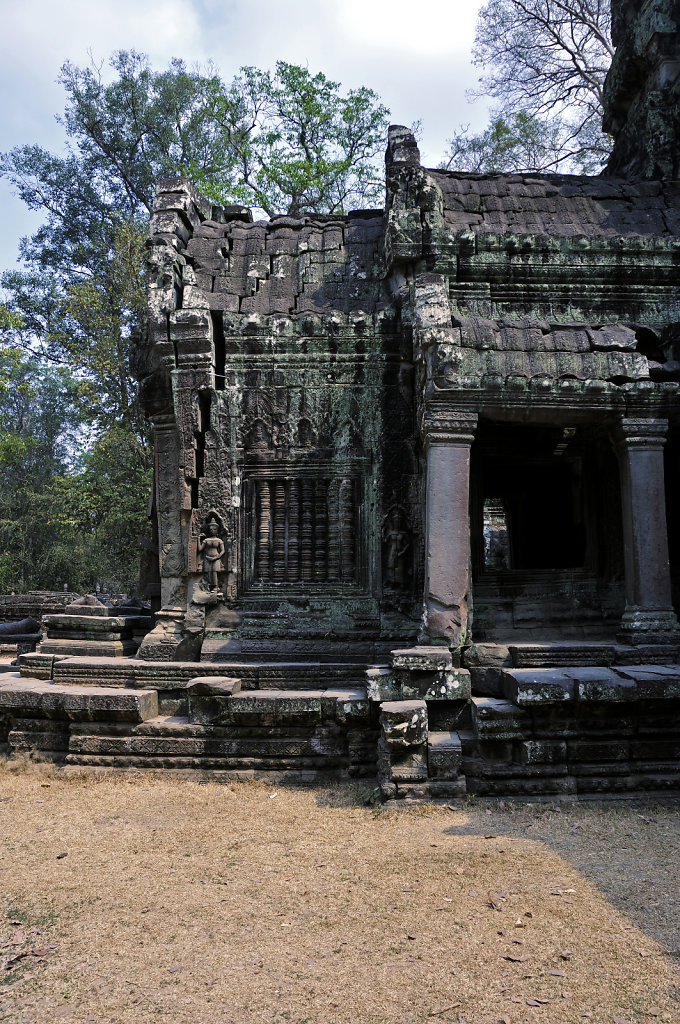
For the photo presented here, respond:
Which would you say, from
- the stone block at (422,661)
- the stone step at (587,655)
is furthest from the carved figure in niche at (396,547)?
the stone block at (422,661)

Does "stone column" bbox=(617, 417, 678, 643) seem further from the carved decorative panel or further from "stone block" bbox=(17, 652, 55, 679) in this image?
"stone block" bbox=(17, 652, 55, 679)

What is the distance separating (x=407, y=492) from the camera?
6.68 metres

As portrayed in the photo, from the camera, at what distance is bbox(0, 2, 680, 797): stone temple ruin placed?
518 cm

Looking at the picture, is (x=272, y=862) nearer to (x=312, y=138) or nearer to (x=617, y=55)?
(x=617, y=55)

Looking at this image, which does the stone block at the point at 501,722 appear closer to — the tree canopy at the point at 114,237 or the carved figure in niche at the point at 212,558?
the carved figure in niche at the point at 212,558

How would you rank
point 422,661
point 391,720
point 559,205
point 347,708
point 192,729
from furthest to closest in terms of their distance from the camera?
point 559,205, point 192,729, point 347,708, point 422,661, point 391,720

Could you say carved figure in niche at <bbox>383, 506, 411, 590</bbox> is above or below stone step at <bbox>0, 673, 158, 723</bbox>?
above

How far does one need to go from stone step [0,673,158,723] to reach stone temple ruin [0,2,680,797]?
36 mm

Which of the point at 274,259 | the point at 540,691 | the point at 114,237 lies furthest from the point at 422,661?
the point at 114,237

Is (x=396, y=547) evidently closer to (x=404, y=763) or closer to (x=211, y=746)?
(x=404, y=763)

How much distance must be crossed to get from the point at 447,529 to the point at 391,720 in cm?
154

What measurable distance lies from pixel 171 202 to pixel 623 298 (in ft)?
15.2

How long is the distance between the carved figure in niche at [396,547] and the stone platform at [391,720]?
0.92m

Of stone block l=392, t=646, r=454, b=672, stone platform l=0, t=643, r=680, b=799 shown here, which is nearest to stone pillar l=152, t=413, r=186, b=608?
stone platform l=0, t=643, r=680, b=799
